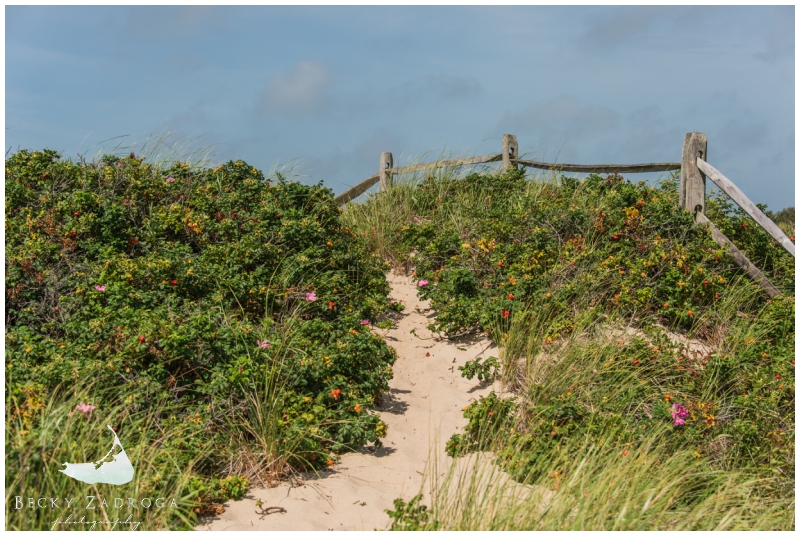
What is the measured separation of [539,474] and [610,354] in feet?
5.50

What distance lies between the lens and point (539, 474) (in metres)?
5.28

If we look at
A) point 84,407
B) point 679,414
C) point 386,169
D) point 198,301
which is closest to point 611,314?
point 679,414

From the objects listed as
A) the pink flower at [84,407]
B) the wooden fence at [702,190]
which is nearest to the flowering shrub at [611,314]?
the wooden fence at [702,190]

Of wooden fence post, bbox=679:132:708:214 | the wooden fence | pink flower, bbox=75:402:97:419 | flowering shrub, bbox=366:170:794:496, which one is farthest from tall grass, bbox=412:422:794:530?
wooden fence post, bbox=679:132:708:214

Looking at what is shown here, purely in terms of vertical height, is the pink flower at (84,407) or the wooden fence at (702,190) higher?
the wooden fence at (702,190)

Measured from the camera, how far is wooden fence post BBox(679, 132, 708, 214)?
8766mm

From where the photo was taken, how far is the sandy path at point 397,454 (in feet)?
15.5

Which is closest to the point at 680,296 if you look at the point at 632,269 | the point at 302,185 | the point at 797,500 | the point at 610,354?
the point at 632,269

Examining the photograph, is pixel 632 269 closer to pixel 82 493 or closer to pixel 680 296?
pixel 680 296

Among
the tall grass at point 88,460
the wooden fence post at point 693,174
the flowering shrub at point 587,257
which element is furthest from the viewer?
the wooden fence post at point 693,174

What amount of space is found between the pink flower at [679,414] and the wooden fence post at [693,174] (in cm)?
354

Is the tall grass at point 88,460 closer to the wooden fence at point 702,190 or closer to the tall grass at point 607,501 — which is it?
the tall grass at point 607,501

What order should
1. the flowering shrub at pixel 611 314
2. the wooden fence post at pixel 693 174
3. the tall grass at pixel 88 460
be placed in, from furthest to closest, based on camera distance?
the wooden fence post at pixel 693 174, the flowering shrub at pixel 611 314, the tall grass at pixel 88 460

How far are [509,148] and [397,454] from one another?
740 cm
